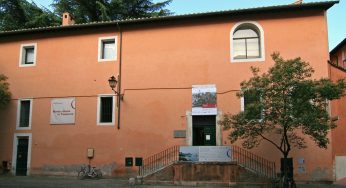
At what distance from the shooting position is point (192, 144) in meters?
20.1

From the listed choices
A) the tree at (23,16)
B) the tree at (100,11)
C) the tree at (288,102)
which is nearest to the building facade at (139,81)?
the tree at (288,102)

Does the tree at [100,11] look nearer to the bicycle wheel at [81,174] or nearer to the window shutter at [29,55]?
the window shutter at [29,55]

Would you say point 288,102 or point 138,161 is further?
point 138,161

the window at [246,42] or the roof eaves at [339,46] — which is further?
the roof eaves at [339,46]

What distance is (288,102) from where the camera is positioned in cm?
1548

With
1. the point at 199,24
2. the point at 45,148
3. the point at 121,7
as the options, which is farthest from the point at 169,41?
the point at 121,7

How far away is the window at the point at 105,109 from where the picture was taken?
2155 centimetres

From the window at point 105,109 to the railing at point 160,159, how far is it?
3177mm

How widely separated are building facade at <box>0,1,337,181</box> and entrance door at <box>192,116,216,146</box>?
0.05 m

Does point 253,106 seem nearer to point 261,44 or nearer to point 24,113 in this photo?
point 261,44

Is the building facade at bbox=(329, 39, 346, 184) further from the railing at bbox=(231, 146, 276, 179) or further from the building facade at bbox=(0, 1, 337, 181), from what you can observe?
the railing at bbox=(231, 146, 276, 179)

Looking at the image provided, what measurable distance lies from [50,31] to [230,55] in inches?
434

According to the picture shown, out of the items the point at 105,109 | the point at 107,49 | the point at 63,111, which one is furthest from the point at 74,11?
the point at 105,109

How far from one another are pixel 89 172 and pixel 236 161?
7808mm
